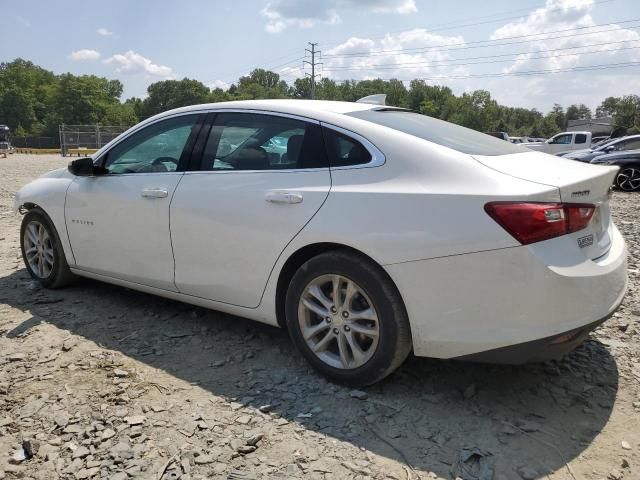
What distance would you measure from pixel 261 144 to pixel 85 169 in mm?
1716

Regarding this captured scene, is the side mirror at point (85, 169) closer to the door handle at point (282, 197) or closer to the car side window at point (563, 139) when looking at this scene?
the door handle at point (282, 197)

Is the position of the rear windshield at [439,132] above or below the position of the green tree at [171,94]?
below

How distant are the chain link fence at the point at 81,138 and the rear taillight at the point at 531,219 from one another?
38318mm

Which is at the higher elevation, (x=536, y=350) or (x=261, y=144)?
(x=261, y=144)

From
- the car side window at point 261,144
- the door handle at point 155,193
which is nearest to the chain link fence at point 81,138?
the door handle at point 155,193

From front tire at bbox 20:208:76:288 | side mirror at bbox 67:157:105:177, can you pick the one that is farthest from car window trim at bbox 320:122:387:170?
front tire at bbox 20:208:76:288

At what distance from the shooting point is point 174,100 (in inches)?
Answer: 3858

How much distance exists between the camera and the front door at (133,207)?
150 inches

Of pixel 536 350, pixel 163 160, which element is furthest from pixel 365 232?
pixel 163 160

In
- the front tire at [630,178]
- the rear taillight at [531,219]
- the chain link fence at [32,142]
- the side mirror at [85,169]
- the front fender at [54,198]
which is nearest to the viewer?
the rear taillight at [531,219]

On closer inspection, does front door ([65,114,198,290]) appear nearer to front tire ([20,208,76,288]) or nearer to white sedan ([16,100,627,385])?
white sedan ([16,100,627,385])

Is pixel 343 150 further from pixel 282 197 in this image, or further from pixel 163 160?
pixel 163 160

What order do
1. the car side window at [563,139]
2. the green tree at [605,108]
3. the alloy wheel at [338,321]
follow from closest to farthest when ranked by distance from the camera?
the alloy wheel at [338,321]
the car side window at [563,139]
the green tree at [605,108]

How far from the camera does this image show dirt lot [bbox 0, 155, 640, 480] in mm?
2477
